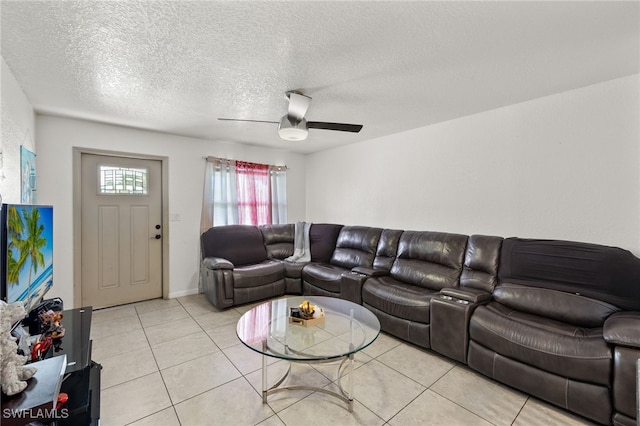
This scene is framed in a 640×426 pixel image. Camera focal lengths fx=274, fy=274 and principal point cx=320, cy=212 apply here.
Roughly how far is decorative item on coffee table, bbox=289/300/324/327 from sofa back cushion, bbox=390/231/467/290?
1.32 meters

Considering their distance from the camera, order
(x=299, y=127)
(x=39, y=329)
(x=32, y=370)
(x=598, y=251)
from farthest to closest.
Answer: (x=299, y=127) < (x=598, y=251) < (x=39, y=329) < (x=32, y=370)

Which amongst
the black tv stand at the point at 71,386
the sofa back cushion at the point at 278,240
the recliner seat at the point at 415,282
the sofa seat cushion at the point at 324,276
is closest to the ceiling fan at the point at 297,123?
the recliner seat at the point at 415,282

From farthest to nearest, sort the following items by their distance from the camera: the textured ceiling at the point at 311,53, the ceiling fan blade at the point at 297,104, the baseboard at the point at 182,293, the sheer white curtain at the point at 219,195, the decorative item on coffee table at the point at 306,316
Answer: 1. the sheer white curtain at the point at 219,195
2. the baseboard at the point at 182,293
3. the ceiling fan blade at the point at 297,104
4. the decorative item on coffee table at the point at 306,316
5. the textured ceiling at the point at 311,53

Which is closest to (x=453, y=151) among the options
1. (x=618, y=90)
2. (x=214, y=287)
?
(x=618, y=90)

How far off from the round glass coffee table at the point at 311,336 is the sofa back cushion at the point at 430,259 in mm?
935

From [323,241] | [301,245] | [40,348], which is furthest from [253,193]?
[40,348]

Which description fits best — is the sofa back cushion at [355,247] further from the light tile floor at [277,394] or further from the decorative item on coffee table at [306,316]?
the decorative item on coffee table at [306,316]

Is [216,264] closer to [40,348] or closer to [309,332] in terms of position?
[309,332]

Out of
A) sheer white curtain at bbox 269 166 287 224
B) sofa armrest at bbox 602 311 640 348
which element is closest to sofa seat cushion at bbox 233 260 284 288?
sheer white curtain at bbox 269 166 287 224

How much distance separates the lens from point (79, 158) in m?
3.29

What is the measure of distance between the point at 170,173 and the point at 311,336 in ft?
10.4

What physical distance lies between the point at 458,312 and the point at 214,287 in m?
2.73

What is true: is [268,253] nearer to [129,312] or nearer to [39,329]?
[129,312]

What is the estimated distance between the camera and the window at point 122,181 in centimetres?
351
